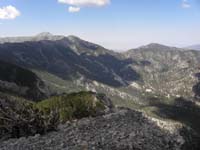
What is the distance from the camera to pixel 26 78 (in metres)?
184

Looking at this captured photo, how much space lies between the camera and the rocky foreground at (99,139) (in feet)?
87.7

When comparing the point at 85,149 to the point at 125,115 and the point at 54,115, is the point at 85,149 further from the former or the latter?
the point at 125,115

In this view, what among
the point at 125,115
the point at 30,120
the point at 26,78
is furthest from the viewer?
the point at 26,78

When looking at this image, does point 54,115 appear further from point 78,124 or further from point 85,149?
point 85,149

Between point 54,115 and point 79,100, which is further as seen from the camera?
point 79,100

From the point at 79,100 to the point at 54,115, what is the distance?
1926 centimetres

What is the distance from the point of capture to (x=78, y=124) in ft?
118

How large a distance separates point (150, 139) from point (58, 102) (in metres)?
25.5

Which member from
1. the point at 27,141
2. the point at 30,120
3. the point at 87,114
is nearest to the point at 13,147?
the point at 27,141

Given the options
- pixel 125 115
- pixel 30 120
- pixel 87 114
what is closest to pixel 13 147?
pixel 30 120

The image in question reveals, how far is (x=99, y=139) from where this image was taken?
2864 cm

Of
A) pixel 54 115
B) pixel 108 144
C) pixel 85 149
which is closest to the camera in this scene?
pixel 85 149

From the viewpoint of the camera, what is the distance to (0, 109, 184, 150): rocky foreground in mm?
26719

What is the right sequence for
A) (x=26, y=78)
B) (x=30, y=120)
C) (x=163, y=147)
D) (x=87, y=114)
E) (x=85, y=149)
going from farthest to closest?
(x=26, y=78)
(x=87, y=114)
(x=30, y=120)
(x=163, y=147)
(x=85, y=149)
